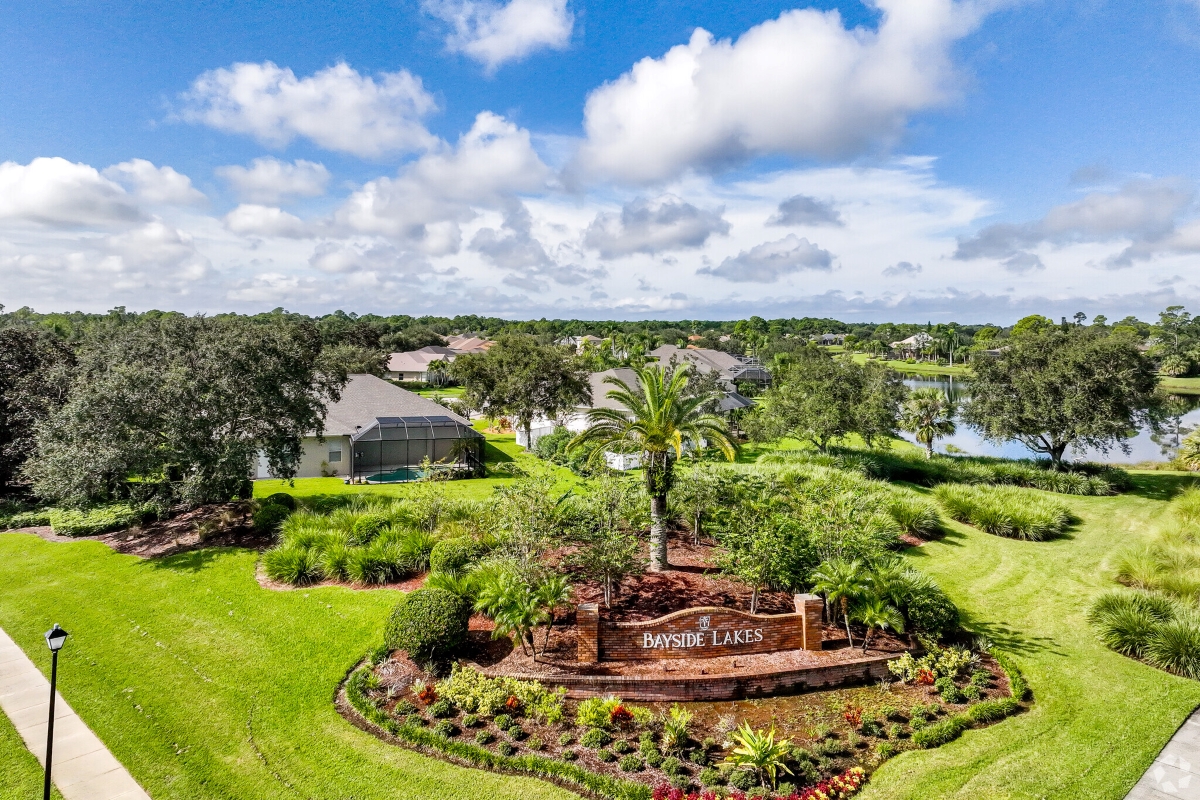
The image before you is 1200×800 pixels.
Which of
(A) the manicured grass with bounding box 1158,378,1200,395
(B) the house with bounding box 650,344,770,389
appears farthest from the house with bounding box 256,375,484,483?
(A) the manicured grass with bounding box 1158,378,1200,395

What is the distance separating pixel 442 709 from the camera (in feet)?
31.1

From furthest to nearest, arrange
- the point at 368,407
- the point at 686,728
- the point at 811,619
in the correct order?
1. the point at 368,407
2. the point at 811,619
3. the point at 686,728

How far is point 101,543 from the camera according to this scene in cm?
1825

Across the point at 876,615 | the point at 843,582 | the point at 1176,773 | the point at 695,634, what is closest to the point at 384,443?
the point at 695,634

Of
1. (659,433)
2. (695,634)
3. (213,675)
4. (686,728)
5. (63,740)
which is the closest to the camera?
(686,728)

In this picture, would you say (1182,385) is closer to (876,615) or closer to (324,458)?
(876,615)

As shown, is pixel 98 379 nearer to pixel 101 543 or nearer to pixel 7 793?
pixel 101 543

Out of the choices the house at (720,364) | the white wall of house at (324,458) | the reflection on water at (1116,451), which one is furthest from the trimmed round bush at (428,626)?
A: the house at (720,364)

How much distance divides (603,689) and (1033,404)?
25768mm

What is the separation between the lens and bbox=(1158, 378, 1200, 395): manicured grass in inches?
2547

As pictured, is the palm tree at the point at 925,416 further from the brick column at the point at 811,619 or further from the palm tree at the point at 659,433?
the brick column at the point at 811,619

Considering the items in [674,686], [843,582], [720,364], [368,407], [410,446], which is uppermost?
[720,364]

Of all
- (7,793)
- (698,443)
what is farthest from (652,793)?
(7,793)

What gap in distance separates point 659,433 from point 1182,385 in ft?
295
